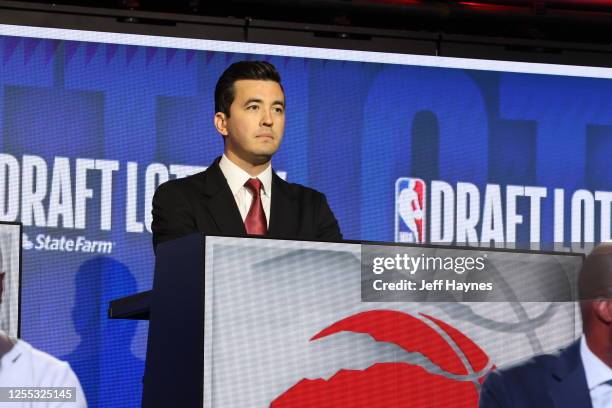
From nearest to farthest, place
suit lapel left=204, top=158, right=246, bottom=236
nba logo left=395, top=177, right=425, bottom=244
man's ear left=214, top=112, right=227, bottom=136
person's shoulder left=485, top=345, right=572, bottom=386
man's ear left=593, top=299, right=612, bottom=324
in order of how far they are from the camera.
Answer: man's ear left=593, top=299, right=612, bottom=324 → person's shoulder left=485, top=345, right=572, bottom=386 → suit lapel left=204, top=158, right=246, bottom=236 → man's ear left=214, top=112, right=227, bottom=136 → nba logo left=395, top=177, right=425, bottom=244

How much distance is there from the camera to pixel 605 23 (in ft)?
17.5

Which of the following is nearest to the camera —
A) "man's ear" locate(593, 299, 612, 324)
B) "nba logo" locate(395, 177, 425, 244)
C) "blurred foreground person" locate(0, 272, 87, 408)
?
"man's ear" locate(593, 299, 612, 324)

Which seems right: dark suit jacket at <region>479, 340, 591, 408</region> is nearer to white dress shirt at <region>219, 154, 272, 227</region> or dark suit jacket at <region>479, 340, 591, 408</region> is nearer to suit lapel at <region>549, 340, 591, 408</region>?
suit lapel at <region>549, 340, 591, 408</region>

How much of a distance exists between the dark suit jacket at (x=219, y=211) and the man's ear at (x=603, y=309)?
0.88 m

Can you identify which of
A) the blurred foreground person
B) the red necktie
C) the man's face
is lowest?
the blurred foreground person

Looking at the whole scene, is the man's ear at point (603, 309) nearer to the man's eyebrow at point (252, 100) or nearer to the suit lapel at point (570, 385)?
the suit lapel at point (570, 385)

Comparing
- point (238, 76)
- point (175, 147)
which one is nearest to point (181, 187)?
point (238, 76)

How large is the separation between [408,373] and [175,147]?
300cm

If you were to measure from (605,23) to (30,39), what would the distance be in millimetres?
2629

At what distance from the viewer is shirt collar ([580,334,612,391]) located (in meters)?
1.88

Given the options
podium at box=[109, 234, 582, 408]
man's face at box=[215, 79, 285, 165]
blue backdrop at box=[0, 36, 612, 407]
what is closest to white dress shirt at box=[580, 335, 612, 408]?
podium at box=[109, 234, 582, 408]

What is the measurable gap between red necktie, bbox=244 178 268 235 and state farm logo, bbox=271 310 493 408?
74cm

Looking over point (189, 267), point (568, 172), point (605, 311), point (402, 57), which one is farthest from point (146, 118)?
point (605, 311)

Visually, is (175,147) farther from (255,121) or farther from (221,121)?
(255,121)
